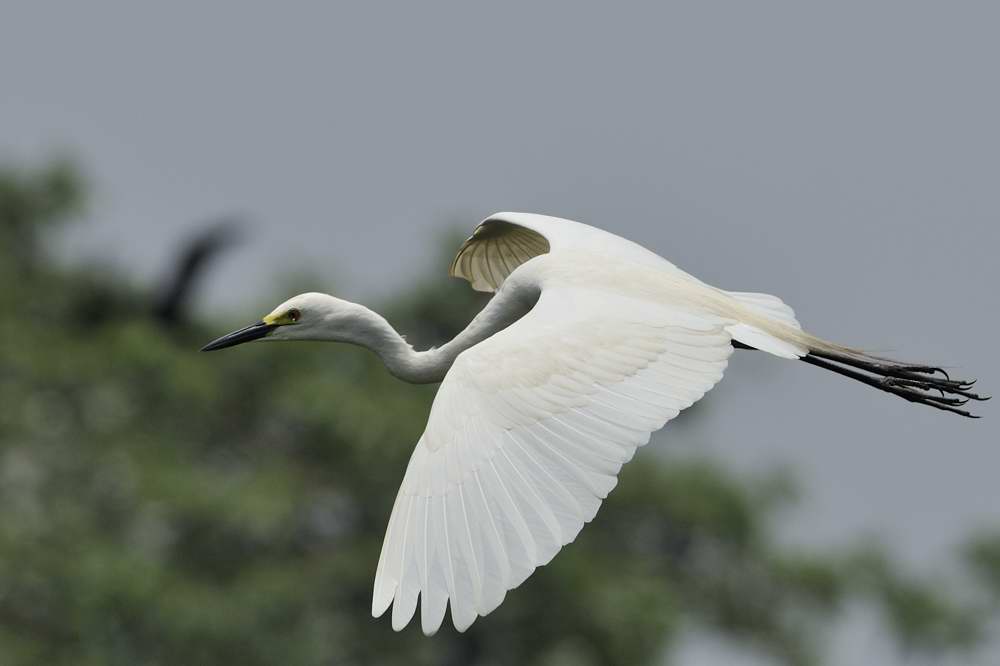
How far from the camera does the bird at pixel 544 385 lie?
16.6 feet

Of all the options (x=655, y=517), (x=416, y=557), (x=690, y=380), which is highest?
(x=690, y=380)

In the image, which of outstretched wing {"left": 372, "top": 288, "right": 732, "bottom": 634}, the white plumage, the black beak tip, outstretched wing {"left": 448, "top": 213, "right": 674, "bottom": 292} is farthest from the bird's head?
outstretched wing {"left": 372, "top": 288, "right": 732, "bottom": 634}

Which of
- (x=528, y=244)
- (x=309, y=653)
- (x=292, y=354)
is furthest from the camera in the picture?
(x=292, y=354)

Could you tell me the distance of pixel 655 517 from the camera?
24.9 metres

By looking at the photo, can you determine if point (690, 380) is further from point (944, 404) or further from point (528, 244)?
point (528, 244)

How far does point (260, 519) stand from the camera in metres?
21.9

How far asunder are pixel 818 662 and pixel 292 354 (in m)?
8.32

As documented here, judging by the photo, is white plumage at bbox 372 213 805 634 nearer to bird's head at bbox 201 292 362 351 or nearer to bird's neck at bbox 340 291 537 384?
bird's neck at bbox 340 291 537 384

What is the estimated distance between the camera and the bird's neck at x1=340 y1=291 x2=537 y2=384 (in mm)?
7090

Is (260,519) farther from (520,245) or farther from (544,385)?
(544,385)

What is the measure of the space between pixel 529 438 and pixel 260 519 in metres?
16.8

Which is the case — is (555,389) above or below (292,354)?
above

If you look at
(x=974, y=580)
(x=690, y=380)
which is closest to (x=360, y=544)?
(x=974, y=580)

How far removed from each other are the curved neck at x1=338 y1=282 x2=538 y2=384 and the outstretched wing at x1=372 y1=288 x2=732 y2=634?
2.24ft
